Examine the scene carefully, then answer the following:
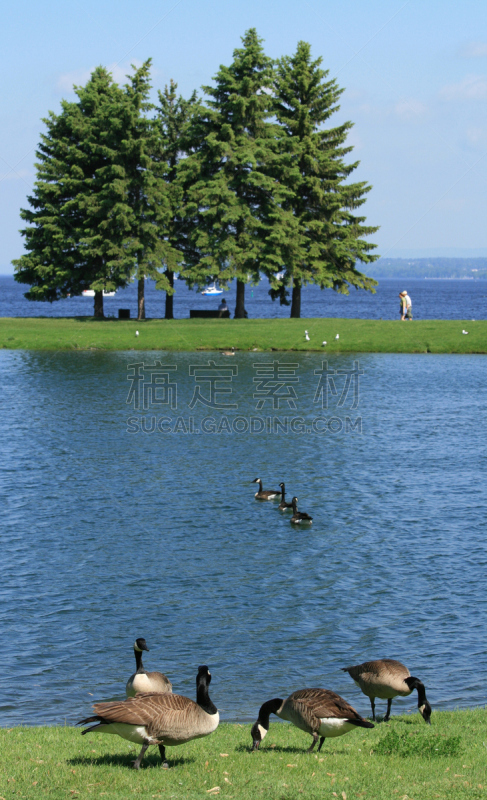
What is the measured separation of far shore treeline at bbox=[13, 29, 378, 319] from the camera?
59281 millimetres

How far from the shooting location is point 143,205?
60188 mm

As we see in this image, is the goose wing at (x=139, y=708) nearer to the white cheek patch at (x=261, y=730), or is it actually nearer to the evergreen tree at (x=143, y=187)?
the white cheek patch at (x=261, y=730)

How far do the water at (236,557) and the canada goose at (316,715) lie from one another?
1.89 metres

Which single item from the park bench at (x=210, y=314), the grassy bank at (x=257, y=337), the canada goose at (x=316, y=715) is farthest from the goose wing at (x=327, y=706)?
the park bench at (x=210, y=314)

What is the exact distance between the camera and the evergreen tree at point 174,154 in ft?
202

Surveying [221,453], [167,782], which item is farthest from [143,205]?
[167,782]

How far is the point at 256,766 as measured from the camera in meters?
8.65

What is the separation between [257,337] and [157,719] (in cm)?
4476

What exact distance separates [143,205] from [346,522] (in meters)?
44.8

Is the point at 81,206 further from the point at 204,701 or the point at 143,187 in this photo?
the point at 204,701

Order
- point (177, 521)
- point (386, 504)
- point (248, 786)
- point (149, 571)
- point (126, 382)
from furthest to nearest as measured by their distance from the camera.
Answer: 1. point (126, 382)
2. point (386, 504)
3. point (177, 521)
4. point (149, 571)
5. point (248, 786)

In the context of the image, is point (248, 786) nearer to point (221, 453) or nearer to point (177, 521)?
point (177, 521)

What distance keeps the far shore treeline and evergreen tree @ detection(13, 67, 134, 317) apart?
0.11m

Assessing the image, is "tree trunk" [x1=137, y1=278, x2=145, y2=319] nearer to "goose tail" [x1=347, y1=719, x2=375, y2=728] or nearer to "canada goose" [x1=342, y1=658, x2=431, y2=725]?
"canada goose" [x1=342, y1=658, x2=431, y2=725]
